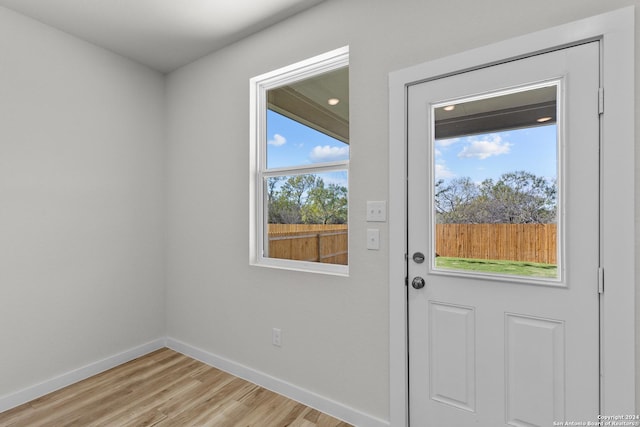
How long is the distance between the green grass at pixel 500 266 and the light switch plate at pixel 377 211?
1.24 ft

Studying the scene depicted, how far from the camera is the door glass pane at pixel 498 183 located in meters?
1.45

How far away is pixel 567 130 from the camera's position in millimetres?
1392

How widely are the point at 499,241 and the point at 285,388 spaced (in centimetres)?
171

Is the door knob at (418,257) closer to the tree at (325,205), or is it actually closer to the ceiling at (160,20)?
the tree at (325,205)

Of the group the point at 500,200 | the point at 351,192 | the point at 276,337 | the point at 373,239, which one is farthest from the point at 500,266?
the point at 276,337

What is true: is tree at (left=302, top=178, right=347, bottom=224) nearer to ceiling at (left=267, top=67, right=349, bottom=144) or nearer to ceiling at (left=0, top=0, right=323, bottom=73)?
ceiling at (left=267, top=67, right=349, bottom=144)

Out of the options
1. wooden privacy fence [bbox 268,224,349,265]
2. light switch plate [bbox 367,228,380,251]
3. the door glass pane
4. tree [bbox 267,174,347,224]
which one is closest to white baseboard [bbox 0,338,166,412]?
wooden privacy fence [bbox 268,224,349,265]

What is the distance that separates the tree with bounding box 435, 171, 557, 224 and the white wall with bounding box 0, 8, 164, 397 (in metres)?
2.56

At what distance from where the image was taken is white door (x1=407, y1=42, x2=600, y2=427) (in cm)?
137

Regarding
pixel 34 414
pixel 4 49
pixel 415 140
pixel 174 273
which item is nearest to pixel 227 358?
pixel 174 273

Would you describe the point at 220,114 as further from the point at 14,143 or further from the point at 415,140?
the point at 415,140

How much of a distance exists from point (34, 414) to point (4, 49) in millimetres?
→ 2372

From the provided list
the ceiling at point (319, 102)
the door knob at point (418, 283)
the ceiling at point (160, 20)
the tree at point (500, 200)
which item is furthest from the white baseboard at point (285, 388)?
the ceiling at point (160, 20)

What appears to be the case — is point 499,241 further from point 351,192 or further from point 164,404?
point 164,404
